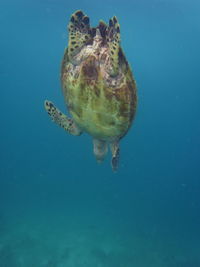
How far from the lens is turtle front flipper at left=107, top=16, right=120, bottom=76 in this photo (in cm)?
322

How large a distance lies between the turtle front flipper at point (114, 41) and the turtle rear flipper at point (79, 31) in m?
0.43

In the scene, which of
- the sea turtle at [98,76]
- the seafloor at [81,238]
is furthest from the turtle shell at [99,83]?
the seafloor at [81,238]

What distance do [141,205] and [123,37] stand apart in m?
15.4

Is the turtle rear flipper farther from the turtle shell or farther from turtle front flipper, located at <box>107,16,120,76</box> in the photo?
turtle front flipper, located at <box>107,16,120,76</box>

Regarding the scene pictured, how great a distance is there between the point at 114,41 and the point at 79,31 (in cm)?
69

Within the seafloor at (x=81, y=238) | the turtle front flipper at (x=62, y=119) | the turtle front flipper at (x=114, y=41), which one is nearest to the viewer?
the turtle front flipper at (x=114, y=41)

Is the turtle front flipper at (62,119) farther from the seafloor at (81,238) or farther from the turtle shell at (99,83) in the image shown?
the seafloor at (81,238)

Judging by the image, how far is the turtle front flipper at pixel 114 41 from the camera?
10.6 ft

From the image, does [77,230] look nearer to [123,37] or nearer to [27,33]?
[123,37]

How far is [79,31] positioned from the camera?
3748 mm

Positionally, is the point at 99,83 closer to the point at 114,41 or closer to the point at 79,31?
the point at 114,41

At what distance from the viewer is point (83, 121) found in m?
4.80

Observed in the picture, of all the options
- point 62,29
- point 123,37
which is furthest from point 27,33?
point 123,37

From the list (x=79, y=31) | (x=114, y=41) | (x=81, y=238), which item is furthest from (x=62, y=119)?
(x=81, y=238)
